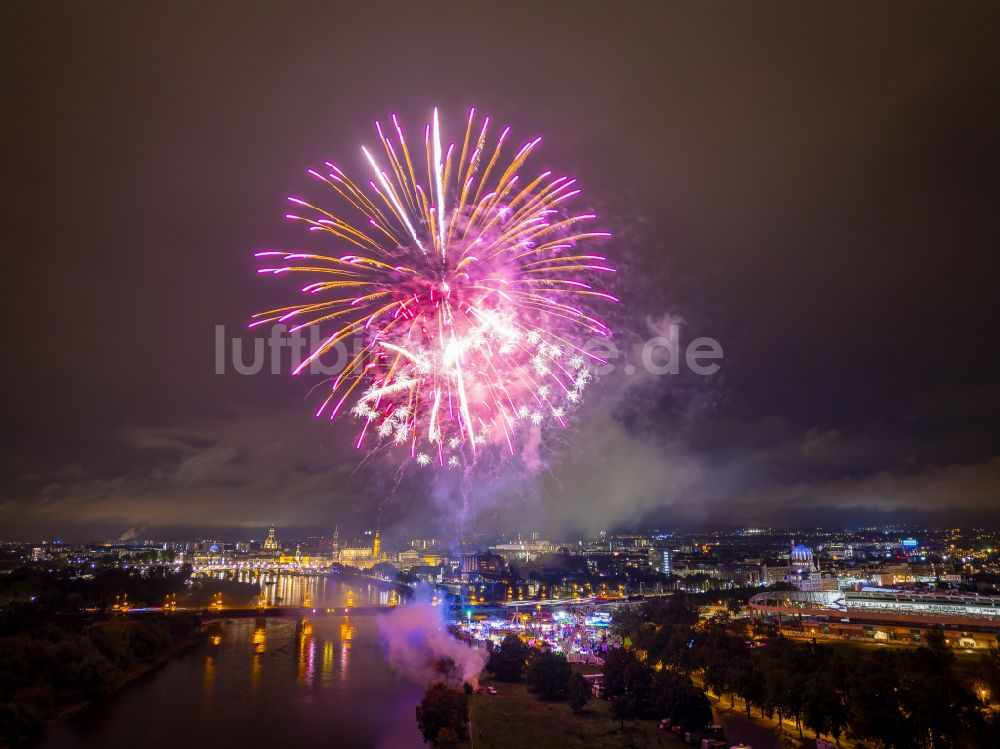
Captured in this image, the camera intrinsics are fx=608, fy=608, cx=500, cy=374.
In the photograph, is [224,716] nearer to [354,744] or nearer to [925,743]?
[354,744]

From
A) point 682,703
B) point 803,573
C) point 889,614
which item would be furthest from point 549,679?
point 803,573

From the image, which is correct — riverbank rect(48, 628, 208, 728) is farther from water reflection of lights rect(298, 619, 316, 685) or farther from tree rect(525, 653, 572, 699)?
tree rect(525, 653, 572, 699)

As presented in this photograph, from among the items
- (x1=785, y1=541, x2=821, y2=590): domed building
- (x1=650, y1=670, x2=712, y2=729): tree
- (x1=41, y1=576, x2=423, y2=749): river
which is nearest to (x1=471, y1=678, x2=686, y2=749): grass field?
(x1=650, y1=670, x2=712, y2=729): tree

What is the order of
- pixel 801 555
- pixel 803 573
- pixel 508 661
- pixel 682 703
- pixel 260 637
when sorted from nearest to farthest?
pixel 682 703 → pixel 508 661 → pixel 260 637 → pixel 803 573 → pixel 801 555

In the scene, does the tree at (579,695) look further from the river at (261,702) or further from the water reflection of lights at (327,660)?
the water reflection of lights at (327,660)

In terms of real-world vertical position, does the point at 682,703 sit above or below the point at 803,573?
above

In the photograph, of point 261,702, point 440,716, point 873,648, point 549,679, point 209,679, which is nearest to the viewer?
point 440,716

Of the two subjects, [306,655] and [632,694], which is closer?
[632,694]

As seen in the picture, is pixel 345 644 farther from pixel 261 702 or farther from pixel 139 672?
pixel 261 702

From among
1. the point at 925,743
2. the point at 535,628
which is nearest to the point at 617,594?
the point at 535,628
